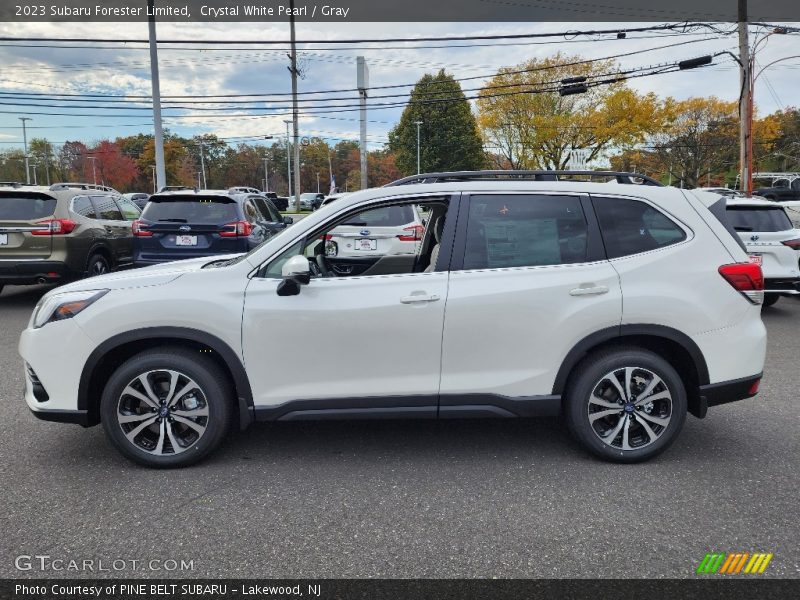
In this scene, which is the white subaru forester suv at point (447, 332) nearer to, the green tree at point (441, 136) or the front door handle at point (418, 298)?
the front door handle at point (418, 298)

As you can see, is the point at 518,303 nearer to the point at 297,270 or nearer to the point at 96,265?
the point at 297,270

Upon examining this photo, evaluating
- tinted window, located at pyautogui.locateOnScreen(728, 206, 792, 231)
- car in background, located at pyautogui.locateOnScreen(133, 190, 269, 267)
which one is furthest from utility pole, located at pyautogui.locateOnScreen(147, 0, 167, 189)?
tinted window, located at pyautogui.locateOnScreen(728, 206, 792, 231)

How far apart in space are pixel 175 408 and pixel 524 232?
7.84ft

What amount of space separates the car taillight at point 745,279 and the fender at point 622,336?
443 millimetres

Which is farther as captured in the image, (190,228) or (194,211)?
(194,211)

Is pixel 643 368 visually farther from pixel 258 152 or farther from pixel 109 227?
pixel 258 152

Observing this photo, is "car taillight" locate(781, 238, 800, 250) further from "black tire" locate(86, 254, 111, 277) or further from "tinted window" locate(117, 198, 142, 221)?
"tinted window" locate(117, 198, 142, 221)

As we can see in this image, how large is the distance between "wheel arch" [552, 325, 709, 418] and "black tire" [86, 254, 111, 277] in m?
8.30

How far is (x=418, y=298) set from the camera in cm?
362

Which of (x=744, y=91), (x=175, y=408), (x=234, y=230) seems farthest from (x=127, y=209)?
(x=744, y=91)

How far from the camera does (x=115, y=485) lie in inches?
139

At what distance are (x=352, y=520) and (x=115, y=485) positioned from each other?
1.45 m
